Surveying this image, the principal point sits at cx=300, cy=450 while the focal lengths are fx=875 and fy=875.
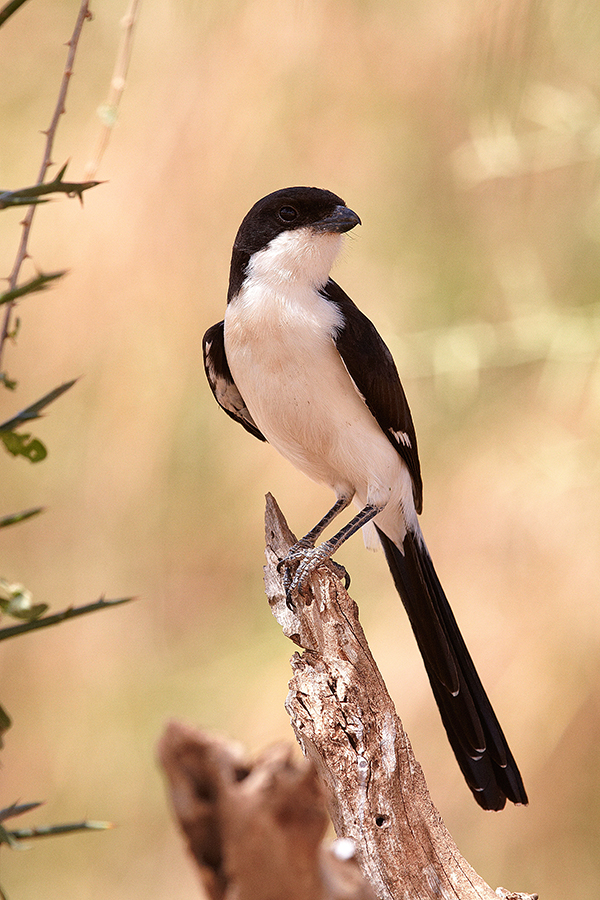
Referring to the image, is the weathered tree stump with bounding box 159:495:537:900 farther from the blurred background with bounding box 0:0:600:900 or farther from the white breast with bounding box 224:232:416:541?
the blurred background with bounding box 0:0:600:900

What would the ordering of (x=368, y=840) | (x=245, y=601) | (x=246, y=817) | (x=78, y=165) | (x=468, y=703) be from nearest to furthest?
(x=246, y=817) → (x=368, y=840) → (x=468, y=703) → (x=78, y=165) → (x=245, y=601)

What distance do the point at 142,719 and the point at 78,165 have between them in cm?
243

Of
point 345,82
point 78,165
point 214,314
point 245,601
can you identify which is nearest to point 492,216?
point 345,82

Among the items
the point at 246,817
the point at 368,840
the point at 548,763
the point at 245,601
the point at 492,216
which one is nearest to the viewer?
the point at 246,817

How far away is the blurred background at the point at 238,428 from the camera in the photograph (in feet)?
10.8

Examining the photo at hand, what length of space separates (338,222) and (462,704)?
1.17m

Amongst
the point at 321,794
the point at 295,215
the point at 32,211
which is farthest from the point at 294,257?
the point at 321,794

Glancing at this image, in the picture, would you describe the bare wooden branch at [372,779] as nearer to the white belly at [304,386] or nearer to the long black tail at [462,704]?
the long black tail at [462,704]

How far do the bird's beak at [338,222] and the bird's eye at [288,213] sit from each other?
63 mm

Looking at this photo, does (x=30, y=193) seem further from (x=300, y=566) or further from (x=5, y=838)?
(x=300, y=566)

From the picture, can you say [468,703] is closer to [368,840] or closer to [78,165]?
[368,840]

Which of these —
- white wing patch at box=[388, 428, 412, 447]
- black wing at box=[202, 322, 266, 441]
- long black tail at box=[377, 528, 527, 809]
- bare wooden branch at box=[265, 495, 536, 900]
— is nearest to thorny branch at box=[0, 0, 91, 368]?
bare wooden branch at box=[265, 495, 536, 900]

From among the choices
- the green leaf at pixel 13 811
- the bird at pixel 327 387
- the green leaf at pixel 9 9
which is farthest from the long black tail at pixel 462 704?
the green leaf at pixel 9 9

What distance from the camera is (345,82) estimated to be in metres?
3.75
